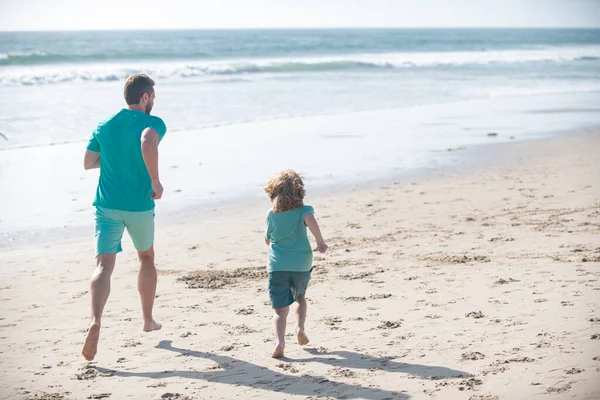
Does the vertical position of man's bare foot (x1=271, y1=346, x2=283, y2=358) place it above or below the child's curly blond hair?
below

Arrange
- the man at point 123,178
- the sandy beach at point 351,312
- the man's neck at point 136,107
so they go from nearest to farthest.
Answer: the sandy beach at point 351,312
the man at point 123,178
the man's neck at point 136,107

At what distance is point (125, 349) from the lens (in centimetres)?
457

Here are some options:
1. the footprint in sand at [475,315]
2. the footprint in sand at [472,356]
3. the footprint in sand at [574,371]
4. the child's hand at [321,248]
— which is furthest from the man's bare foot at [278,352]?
the footprint in sand at [574,371]

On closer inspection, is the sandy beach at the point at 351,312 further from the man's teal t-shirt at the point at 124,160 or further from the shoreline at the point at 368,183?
the man's teal t-shirt at the point at 124,160

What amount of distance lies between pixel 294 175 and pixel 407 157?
25.4ft

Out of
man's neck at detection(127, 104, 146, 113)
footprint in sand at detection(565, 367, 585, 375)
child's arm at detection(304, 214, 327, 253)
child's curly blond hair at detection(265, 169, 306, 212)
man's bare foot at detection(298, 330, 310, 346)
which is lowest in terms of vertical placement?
man's bare foot at detection(298, 330, 310, 346)

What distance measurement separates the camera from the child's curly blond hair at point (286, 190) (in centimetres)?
433

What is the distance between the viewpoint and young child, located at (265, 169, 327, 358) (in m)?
4.35

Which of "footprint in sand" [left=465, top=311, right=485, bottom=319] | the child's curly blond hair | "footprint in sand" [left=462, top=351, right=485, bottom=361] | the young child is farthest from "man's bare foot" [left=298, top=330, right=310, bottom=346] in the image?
"footprint in sand" [left=465, top=311, right=485, bottom=319]

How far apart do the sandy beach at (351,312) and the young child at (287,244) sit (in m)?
0.25

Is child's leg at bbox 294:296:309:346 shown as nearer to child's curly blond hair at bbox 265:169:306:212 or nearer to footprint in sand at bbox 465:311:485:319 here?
child's curly blond hair at bbox 265:169:306:212

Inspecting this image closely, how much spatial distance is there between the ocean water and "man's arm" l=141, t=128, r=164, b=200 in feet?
12.8

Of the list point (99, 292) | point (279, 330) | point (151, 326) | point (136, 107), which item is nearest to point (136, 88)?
point (136, 107)

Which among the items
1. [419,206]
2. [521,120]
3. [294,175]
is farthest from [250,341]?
[521,120]
